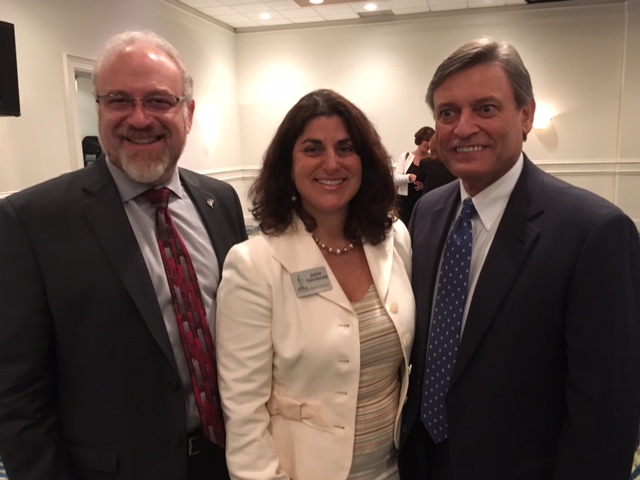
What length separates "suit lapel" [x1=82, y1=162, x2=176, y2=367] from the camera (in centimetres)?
145

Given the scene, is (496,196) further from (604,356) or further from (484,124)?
(604,356)

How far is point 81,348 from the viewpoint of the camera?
1.45 metres

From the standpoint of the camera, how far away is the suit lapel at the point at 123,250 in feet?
4.76

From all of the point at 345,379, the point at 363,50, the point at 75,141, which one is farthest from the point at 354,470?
the point at 363,50

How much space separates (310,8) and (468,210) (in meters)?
7.65

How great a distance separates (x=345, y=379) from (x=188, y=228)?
731 millimetres

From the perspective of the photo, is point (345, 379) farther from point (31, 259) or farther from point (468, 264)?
point (31, 259)

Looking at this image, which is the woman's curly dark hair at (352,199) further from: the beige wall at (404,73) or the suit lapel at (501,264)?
Result: the beige wall at (404,73)

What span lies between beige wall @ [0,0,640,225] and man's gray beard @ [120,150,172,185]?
17.9 ft

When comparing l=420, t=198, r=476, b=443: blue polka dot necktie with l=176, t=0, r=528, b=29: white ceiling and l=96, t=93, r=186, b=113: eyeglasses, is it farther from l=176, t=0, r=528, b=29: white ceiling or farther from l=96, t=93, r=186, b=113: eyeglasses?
l=176, t=0, r=528, b=29: white ceiling

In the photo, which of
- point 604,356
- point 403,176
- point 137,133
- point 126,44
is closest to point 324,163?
point 137,133

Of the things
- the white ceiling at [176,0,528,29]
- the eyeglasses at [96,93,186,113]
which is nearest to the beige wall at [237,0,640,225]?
the white ceiling at [176,0,528,29]

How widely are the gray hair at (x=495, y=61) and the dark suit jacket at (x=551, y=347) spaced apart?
240 mm

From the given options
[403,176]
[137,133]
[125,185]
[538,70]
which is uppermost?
[538,70]
